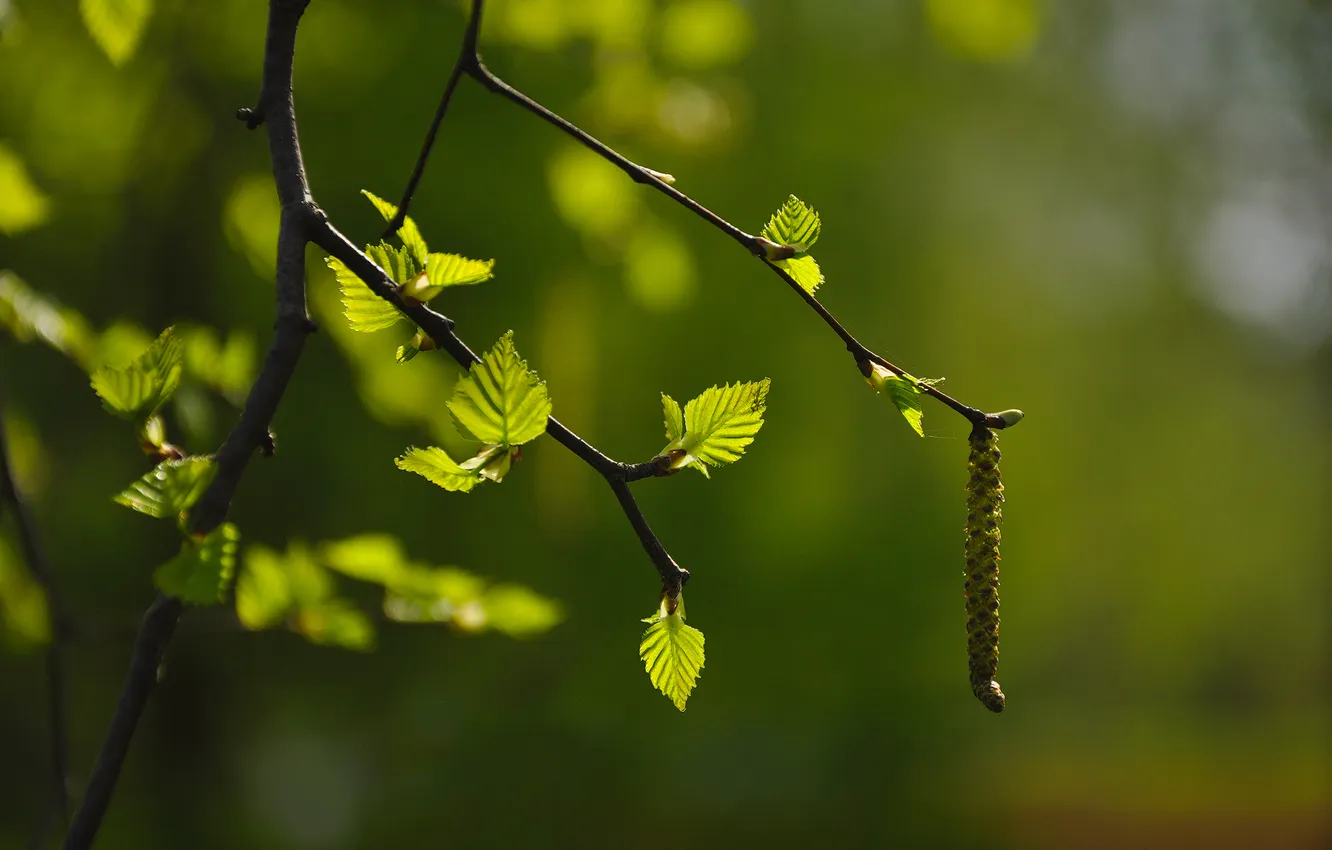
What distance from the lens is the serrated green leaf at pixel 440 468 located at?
60 cm

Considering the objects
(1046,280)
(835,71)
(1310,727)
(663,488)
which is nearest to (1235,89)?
(1046,280)

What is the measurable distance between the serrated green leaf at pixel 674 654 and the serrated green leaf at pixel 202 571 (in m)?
0.26

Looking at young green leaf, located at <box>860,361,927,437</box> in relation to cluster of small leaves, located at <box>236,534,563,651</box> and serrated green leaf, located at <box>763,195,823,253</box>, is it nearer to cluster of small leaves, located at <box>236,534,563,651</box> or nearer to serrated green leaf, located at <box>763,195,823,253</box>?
serrated green leaf, located at <box>763,195,823,253</box>

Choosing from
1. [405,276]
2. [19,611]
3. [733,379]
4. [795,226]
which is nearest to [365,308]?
[405,276]

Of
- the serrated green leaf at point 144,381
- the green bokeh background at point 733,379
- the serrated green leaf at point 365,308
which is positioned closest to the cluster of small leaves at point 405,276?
the serrated green leaf at point 365,308

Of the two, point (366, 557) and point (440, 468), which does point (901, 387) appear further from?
point (366, 557)

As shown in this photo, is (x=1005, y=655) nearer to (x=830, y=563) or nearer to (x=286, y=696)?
(x=830, y=563)

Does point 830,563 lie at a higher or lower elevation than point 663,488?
higher

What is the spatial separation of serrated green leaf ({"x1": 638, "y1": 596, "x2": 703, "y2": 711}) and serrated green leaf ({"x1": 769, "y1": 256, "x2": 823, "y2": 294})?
23 centimetres

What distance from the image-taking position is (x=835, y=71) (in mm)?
5785

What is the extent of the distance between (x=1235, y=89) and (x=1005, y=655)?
510 centimetres

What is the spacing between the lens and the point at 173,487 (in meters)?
0.51

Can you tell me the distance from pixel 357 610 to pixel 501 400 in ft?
2.09

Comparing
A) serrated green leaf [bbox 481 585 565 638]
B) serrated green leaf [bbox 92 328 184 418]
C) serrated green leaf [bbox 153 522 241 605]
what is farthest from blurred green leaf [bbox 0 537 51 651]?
serrated green leaf [bbox 153 522 241 605]
